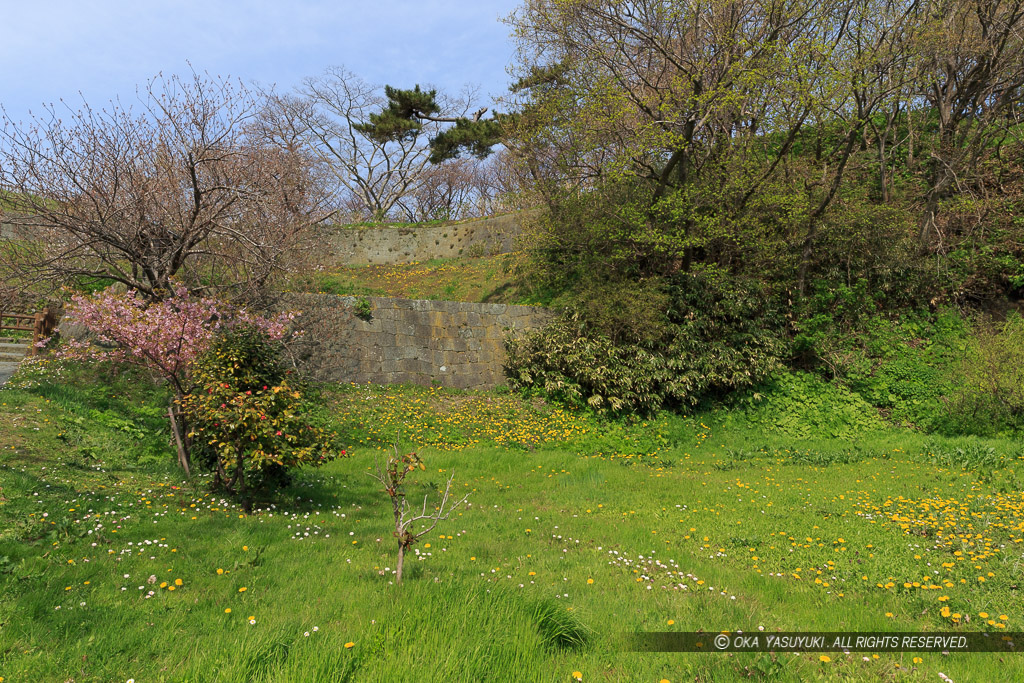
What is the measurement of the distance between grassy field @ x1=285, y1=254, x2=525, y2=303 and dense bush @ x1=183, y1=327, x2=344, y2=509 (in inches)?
394

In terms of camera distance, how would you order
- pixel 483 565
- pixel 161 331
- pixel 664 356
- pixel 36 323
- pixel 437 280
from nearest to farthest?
pixel 483 565
pixel 161 331
pixel 36 323
pixel 664 356
pixel 437 280

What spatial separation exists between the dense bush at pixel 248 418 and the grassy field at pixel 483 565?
1.62 ft

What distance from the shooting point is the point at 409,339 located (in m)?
15.1

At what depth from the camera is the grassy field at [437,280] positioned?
60.5 ft

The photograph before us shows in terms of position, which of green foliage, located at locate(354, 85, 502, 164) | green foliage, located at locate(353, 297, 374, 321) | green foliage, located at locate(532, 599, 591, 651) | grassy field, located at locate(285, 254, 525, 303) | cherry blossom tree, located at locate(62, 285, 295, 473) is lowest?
green foliage, located at locate(532, 599, 591, 651)

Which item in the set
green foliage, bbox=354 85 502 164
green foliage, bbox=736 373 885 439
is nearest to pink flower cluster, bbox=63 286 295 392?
green foliage, bbox=736 373 885 439

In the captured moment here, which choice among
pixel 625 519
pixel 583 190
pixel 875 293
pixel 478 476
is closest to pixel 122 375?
pixel 478 476

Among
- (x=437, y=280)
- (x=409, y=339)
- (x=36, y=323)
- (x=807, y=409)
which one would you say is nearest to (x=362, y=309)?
(x=409, y=339)

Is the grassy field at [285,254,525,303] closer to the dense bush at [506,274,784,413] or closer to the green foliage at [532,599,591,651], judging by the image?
the dense bush at [506,274,784,413]

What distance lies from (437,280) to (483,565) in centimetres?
1621

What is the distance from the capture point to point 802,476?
9844mm

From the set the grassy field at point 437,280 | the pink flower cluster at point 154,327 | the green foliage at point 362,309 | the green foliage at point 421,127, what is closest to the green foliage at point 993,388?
the grassy field at point 437,280

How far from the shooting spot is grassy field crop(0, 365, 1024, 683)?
10.6 ft

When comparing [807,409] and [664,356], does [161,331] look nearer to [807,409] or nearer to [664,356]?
[664,356]
